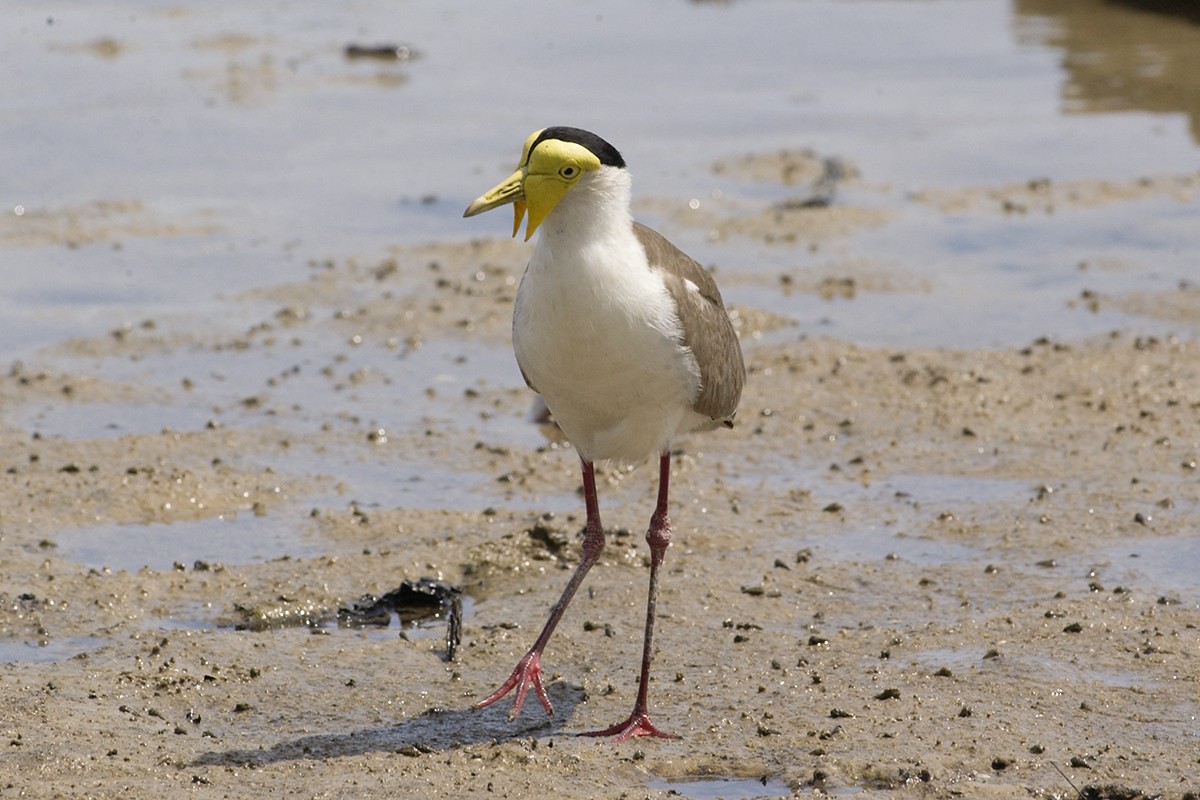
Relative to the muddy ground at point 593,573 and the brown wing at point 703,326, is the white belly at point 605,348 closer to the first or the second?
the brown wing at point 703,326

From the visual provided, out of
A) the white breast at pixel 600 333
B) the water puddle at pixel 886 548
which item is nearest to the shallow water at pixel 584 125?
the water puddle at pixel 886 548

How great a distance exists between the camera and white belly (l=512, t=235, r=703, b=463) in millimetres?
5520

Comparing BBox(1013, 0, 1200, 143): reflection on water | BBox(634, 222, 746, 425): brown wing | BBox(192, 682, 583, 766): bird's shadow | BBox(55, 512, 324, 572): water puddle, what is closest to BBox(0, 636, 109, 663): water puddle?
BBox(55, 512, 324, 572): water puddle

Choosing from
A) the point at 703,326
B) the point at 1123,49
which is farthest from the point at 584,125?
the point at 703,326

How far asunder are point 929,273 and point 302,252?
4128 mm

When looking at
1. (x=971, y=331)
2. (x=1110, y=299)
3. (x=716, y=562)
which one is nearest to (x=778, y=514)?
(x=716, y=562)

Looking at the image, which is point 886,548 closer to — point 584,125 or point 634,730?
point 634,730

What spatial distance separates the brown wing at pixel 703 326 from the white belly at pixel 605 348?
73 millimetres

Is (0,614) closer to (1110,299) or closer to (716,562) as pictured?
(716,562)

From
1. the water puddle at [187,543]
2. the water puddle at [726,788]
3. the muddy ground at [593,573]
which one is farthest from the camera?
the water puddle at [187,543]

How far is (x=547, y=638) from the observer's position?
6008 millimetres

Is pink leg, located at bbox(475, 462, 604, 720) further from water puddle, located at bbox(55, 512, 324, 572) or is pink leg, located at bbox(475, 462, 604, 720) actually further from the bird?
water puddle, located at bbox(55, 512, 324, 572)

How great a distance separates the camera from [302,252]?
11188mm

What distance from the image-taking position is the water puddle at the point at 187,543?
706cm
